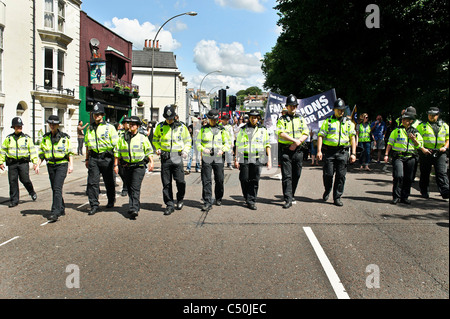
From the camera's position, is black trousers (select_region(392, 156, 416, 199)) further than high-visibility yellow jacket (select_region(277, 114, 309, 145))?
Yes

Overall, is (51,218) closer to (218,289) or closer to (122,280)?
(122,280)

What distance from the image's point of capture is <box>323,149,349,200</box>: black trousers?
313 inches

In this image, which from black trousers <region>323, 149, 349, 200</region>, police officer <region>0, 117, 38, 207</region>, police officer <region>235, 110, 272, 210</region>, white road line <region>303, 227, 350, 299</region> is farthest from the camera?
police officer <region>0, 117, 38, 207</region>

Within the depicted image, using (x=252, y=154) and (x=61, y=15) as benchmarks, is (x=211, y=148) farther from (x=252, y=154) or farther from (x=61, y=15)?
(x=61, y=15)

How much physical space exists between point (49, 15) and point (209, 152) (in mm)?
17291

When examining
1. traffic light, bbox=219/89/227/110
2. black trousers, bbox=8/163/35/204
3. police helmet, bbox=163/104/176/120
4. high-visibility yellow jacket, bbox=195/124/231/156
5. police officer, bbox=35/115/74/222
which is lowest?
black trousers, bbox=8/163/35/204

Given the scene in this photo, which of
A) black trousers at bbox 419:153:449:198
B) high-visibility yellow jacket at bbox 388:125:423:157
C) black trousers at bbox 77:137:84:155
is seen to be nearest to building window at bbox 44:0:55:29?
black trousers at bbox 77:137:84:155

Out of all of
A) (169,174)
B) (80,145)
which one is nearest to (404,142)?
(169,174)

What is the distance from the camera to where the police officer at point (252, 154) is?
7832 mm

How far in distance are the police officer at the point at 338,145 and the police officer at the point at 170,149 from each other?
9.05 feet

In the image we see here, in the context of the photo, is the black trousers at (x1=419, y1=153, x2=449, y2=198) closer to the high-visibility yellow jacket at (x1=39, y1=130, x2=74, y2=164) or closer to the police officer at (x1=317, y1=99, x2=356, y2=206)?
the police officer at (x1=317, y1=99, x2=356, y2=206)

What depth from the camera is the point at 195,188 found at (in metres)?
10.6

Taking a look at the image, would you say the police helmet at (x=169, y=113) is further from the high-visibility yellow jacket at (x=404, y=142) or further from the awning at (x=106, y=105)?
the awning at (x=106, y=105)

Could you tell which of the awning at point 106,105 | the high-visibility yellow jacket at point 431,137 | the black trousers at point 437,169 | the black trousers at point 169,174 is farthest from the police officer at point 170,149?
the awning at point 106,105
